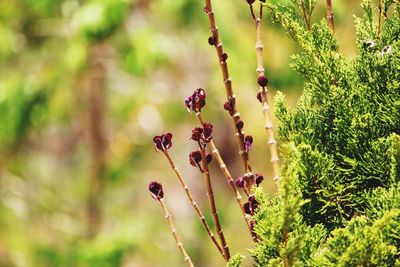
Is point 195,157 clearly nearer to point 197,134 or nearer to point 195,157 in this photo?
point 195,157

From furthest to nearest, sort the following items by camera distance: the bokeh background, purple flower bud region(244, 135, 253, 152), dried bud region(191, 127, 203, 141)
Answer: the bokeh background
purple flower bud region(244, 135, 253, 152)
dried bud region(191, 127, 203, 141)

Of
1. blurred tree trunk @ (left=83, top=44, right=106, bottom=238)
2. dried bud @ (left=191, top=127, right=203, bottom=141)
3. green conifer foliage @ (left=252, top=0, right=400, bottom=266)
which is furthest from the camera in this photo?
blurred tree trunk @ (left=83, top=44, right=106, bottom=238)

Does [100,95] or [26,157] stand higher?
[26,157]

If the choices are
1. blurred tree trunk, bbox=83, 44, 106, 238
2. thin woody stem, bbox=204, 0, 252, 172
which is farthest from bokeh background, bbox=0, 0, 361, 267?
thin woody stem, bbox=204, 0, 252, 172

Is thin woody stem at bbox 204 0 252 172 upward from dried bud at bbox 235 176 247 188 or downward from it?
upward

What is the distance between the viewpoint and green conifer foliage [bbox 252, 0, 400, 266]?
1654 millimetres

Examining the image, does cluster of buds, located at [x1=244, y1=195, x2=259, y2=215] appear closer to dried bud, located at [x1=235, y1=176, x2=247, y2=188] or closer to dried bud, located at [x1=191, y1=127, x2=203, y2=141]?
dried bud, located at [x1=235, y1=176, x2=247, y2=188]

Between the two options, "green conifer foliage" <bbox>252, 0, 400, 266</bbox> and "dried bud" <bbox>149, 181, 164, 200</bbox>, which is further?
"dried bud" <bbox>149, 181, 164, 200</bbox>

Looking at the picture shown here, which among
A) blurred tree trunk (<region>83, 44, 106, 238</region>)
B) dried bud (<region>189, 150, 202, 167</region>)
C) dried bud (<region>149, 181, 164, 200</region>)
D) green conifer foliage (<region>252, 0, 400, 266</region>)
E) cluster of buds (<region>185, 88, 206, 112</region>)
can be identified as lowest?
green conifer foliage (<region>252, 0, 400, 266</region>)

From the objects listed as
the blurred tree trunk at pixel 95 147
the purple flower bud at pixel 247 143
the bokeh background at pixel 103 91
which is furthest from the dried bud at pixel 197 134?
the blurred tree trunk at pixel 95 147

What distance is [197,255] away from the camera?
803cm

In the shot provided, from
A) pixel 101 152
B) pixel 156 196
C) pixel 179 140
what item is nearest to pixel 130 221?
pixel 101 152

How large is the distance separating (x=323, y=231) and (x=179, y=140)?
41.2ft

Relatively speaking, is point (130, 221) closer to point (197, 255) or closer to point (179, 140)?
point (197, 255)
